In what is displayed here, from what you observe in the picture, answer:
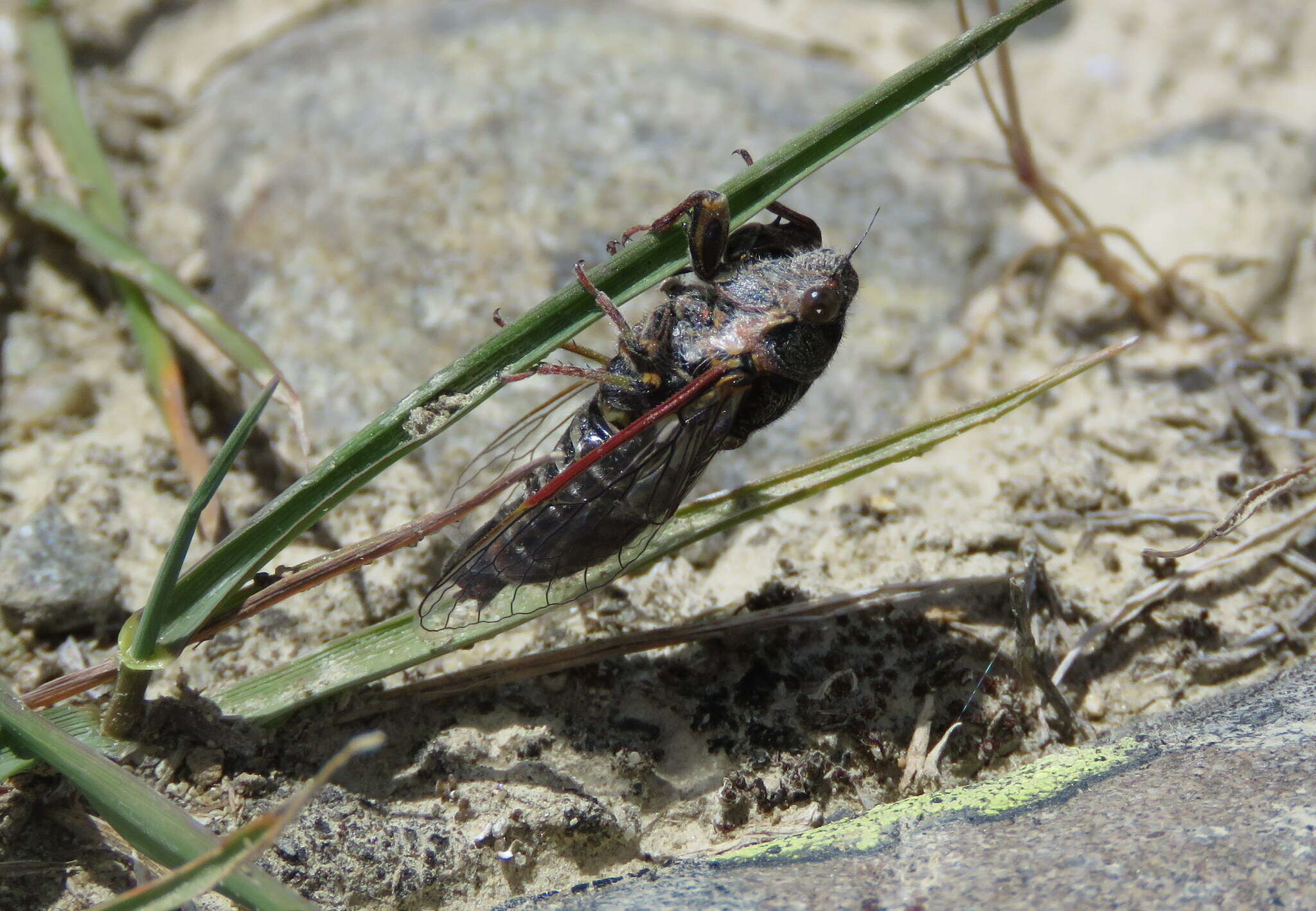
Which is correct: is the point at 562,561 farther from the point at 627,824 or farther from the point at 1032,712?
the point at 1032,712

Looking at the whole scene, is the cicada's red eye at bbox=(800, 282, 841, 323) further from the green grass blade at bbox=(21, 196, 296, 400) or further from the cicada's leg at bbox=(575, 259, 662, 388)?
the green grass blade at bbox=(21, 196, 296, 400)

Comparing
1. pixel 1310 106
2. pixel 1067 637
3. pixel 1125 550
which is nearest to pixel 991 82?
pixel 1310 106

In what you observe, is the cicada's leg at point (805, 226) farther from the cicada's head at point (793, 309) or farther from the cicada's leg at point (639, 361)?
the cicada's leg at point (639, 361)

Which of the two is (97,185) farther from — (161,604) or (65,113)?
(161,604)

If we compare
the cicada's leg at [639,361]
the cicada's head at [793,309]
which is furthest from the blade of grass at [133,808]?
the cicada's head at [793,309]

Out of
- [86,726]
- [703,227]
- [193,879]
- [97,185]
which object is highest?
[97,185]

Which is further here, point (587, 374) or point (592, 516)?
point (587, 374)

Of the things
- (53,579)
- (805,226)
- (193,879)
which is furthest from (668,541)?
(53,579)

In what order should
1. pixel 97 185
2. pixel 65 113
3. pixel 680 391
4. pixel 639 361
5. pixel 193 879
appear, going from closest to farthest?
pixel 193 879 → pixel 680 391 → pixel 639 361 → pixel 97 185 → pixel 65 113
